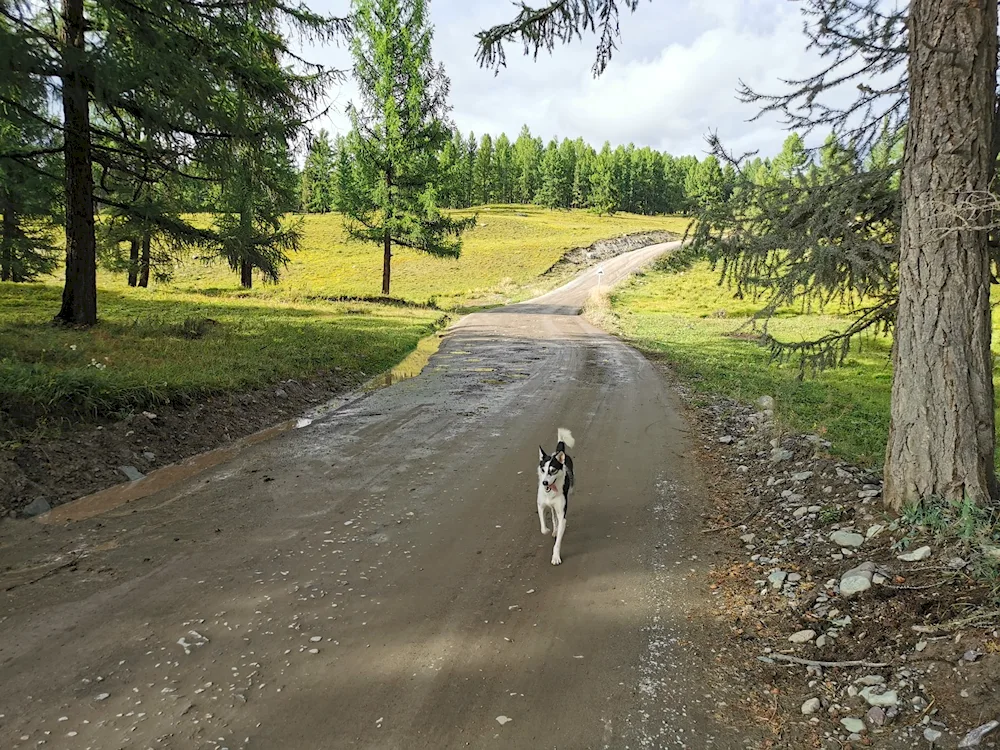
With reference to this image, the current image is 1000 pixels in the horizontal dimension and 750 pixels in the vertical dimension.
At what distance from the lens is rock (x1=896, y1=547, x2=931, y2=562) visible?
13.4 ft

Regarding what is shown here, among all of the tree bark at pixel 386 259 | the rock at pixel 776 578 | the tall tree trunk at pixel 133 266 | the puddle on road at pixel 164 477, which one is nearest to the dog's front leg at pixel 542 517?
the rock at pixel 776 578

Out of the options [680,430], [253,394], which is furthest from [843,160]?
[253,394]

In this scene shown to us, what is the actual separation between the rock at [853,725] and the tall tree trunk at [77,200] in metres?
13.5

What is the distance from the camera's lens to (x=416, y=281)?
5122 cm

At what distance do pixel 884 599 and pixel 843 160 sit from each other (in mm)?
5020

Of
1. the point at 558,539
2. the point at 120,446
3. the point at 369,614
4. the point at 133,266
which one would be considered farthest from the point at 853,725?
the point at 133,266

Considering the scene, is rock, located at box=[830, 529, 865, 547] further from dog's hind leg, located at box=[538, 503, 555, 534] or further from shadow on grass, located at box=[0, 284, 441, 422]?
shadow on grass, located at box=[0, 284, 441, 422]

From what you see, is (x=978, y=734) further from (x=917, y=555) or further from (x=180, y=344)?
(x=180, y=344)

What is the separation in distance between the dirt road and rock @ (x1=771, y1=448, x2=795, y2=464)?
3.25 feet

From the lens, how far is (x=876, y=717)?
119 inches

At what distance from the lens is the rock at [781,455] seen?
23.3ft

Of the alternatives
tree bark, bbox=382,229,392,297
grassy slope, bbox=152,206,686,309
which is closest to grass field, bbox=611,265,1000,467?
tree bark, bbox=382,229,392,297

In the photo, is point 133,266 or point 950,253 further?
point 133,266

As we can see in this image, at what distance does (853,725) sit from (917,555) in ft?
5.44
